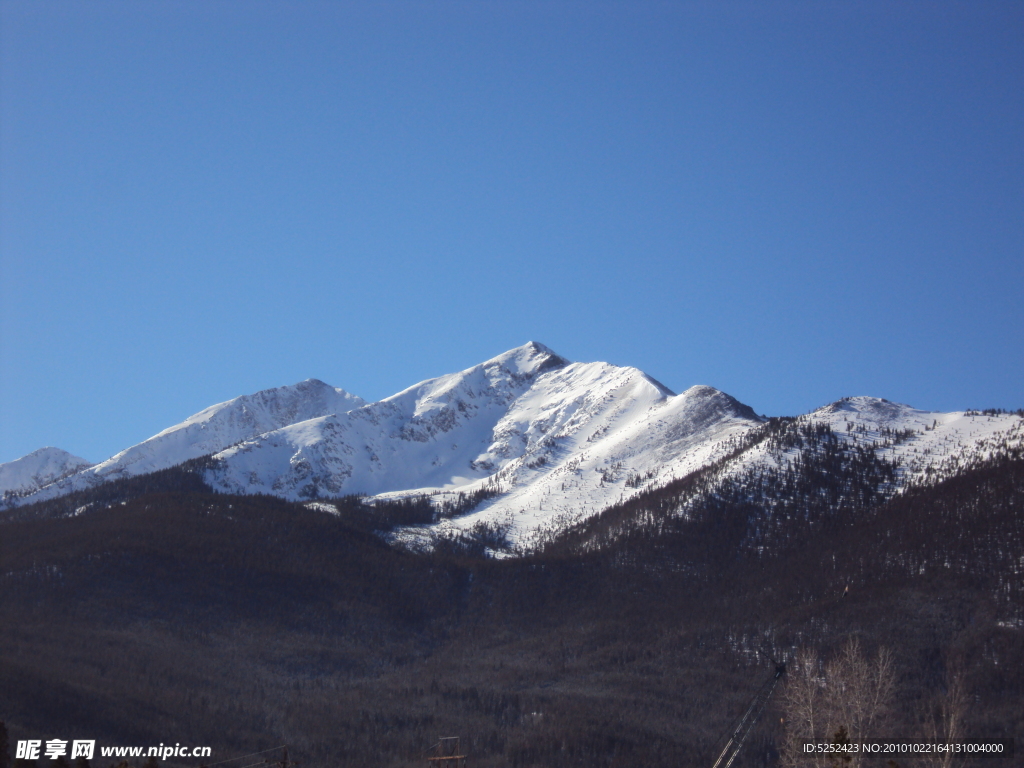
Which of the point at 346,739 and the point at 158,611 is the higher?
the point at 158,611

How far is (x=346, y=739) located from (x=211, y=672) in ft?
123

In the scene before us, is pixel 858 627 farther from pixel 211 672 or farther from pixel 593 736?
pixel 211 672

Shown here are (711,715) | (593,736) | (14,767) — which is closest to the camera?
(14,767)

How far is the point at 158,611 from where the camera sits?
197 meters

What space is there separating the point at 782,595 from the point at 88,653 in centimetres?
11979

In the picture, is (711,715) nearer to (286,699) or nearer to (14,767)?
(286,699)

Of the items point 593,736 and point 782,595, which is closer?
point 593,736

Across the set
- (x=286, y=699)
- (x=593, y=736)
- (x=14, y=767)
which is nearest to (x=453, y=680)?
(x=286, y=699)

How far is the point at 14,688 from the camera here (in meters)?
125

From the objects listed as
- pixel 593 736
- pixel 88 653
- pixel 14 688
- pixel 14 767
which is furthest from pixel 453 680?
pixel 14 767

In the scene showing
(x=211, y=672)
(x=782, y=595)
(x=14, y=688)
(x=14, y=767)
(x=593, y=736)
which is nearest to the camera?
(x=14, y=767)

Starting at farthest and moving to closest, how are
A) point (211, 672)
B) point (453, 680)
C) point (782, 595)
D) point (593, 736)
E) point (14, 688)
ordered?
1. point (782, 595)
2. point (453, 680)
3. point (211, 672)
4. point (593, 736)
5. point (14, 688)

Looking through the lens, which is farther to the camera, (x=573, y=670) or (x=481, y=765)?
(x=573, y=670)

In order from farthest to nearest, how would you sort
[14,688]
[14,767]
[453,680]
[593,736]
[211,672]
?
[453,680], [211,672], [593,736], [14,688], [14,767]
